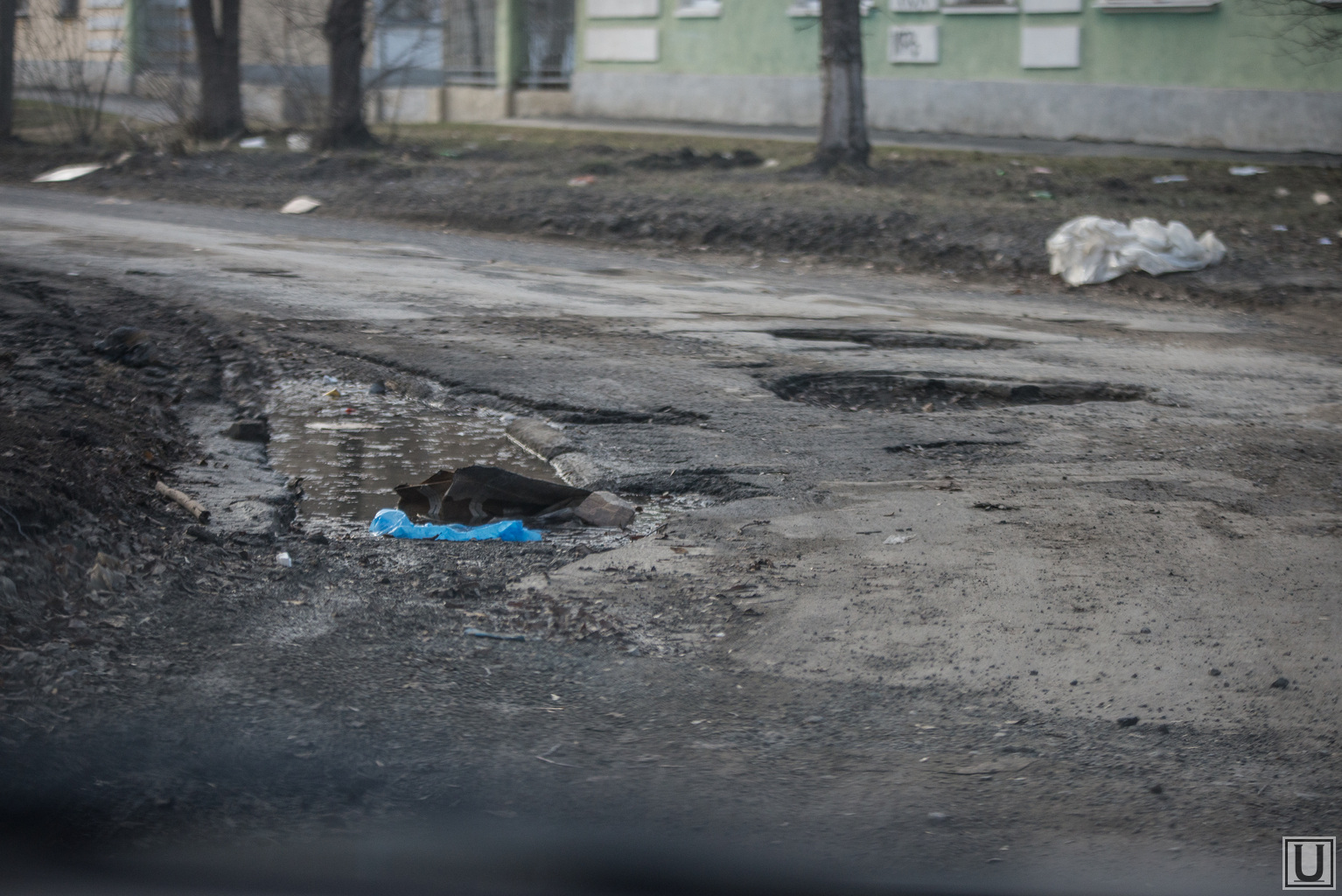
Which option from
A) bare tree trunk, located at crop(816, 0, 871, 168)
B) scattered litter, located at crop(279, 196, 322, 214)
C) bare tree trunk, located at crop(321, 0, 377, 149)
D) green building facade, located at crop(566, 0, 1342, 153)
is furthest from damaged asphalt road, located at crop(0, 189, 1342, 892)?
bare tree trunk, located at crop(321, 0, 377, 149)

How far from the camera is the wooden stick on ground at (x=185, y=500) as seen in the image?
399cm

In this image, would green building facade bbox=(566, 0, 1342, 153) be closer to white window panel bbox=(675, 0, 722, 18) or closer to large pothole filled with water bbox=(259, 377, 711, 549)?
white window panel bbox=(675, 0, 722, 18)

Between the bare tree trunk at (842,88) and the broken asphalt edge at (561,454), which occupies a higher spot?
the bare tree trunk at (842,88)

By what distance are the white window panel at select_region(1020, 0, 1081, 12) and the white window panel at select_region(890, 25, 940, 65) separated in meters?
1.33

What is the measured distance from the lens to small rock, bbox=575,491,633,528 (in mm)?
4207

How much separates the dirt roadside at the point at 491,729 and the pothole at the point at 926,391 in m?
2.22

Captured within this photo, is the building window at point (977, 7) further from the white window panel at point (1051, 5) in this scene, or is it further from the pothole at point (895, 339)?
the pothole at point (895, 339)

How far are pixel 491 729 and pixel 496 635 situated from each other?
0.53 meters

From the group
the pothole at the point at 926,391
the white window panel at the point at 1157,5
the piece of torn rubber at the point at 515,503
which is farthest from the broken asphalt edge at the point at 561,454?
the white window panel at the point at 1157,5

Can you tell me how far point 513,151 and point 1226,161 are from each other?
885 cm

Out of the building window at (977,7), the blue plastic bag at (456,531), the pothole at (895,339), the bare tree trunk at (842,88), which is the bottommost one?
the blue plastic bag at (456,531)

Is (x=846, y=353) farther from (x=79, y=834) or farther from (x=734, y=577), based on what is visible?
(x=79, y=834)

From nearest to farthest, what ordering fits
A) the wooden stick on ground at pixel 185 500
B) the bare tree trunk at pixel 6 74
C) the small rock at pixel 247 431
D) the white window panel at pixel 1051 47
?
the wooden stick on ground at pixel 185 500, the small rock at pixel 247 431, the white window panel at pixel 1051 47, the bare tree trunk at pixel 6 74

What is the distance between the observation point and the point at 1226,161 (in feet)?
48.8
